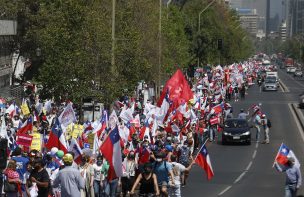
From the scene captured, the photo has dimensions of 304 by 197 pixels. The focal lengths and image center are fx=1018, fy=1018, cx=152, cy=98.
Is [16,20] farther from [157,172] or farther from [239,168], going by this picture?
[157,172]

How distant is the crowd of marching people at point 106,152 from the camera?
17617 millimetres

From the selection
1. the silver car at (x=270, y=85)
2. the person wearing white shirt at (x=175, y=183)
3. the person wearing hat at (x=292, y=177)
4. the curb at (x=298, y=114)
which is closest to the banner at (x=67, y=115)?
the person wearing white shirt at (x=175, y=183)

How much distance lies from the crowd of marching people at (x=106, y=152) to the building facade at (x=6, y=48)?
54.5 ft

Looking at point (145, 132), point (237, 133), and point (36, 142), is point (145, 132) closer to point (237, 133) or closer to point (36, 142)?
point (36, 142)

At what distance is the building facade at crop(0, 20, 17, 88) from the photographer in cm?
5566

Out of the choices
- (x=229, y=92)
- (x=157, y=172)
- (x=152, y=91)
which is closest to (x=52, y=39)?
(x=157, y=172)

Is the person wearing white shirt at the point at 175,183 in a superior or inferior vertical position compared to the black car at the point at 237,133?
superior

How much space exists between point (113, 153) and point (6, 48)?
42835mm

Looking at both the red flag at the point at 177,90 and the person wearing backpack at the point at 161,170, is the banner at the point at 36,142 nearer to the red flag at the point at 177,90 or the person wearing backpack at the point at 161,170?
the person wearing backpack at the point at 161,170

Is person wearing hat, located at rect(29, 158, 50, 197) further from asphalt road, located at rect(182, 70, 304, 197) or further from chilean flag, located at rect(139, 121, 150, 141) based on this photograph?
chilean flag, located at rect(139, 121, 150, 141)

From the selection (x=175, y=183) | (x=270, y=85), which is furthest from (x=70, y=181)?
(x=270, y=85)

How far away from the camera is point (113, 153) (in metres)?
20.1

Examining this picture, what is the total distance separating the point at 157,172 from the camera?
18750 mm

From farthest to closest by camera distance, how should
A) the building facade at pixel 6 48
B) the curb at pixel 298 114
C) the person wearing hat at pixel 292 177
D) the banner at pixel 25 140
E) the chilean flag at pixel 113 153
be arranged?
1. the building facade at pixel 6 48
2. the curb at pixel 298 114
3. the banner at pixel 25 140
4. the person wearing hat at pixel 292 177
5. the chilean flag at pixel 113 153
